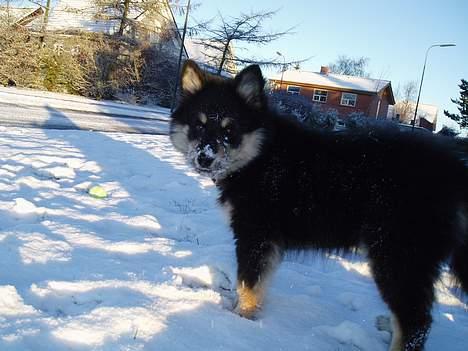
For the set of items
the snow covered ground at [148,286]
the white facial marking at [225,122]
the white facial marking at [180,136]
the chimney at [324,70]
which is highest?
the chimney at [324,70]

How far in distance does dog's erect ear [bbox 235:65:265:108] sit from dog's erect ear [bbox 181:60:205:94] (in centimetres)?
43

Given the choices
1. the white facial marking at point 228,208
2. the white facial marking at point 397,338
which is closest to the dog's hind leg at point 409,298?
the white facial marking at point 397,338

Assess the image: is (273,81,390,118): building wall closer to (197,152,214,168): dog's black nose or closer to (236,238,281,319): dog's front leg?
(197,152,214,168): dog's black nose

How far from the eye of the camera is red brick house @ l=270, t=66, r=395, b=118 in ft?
174

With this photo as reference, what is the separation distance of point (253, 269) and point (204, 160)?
1.04 metres

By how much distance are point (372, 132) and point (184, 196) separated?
3.59 metres

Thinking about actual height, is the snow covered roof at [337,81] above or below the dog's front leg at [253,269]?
above

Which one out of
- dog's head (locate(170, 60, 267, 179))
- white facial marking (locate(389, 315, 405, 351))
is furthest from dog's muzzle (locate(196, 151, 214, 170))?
white facial marking (locate(389, 315, 405, 351))

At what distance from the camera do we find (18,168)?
20.8 feet

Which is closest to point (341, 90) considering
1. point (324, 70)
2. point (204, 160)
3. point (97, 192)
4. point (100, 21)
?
point (324, 70)

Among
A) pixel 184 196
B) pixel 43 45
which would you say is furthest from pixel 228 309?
pixel 43 45

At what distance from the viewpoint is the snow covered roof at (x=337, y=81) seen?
174ft

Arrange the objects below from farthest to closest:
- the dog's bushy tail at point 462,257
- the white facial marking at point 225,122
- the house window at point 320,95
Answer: the house window at point 320,95 < the white facial marking at point 225,122 < the dog's bushy tail at point 462,257

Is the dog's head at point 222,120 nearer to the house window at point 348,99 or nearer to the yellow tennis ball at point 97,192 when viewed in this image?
the yellow tennis ball at point 97,192
